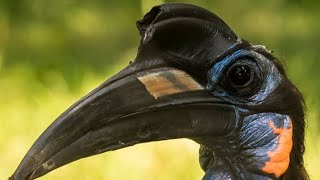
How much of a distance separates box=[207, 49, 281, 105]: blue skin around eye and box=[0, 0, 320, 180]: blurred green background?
945 mm

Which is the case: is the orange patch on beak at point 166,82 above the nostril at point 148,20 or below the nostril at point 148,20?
below

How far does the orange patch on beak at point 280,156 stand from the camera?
144 cm

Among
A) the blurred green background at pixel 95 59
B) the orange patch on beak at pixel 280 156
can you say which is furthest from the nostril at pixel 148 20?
the blurred green background at pixel 95 59

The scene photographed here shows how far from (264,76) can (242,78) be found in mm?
34

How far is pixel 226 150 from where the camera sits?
147cm

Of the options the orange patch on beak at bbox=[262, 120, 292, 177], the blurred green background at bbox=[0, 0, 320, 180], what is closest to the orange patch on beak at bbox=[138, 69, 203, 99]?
the orange patch on beak at bbox=[262, 120, 292, 177]

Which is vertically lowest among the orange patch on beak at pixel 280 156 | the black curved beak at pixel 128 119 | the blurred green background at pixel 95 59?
the orange patch on beak at pixel 280 156

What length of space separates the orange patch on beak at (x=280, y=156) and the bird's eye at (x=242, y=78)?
0.23ft

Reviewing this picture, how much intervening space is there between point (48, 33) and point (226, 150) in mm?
1843

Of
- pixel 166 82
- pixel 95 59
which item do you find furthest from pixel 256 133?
pixel 95 59

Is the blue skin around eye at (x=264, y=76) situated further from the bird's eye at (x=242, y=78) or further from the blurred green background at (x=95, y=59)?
the blurred green background at (x=95, y=59)

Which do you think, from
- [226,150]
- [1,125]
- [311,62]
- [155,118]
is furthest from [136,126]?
[311,62]

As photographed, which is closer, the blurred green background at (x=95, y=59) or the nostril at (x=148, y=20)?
the nostril at (x=148, y=20)

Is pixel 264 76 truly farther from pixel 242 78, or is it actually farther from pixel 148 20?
pixel 148 20
